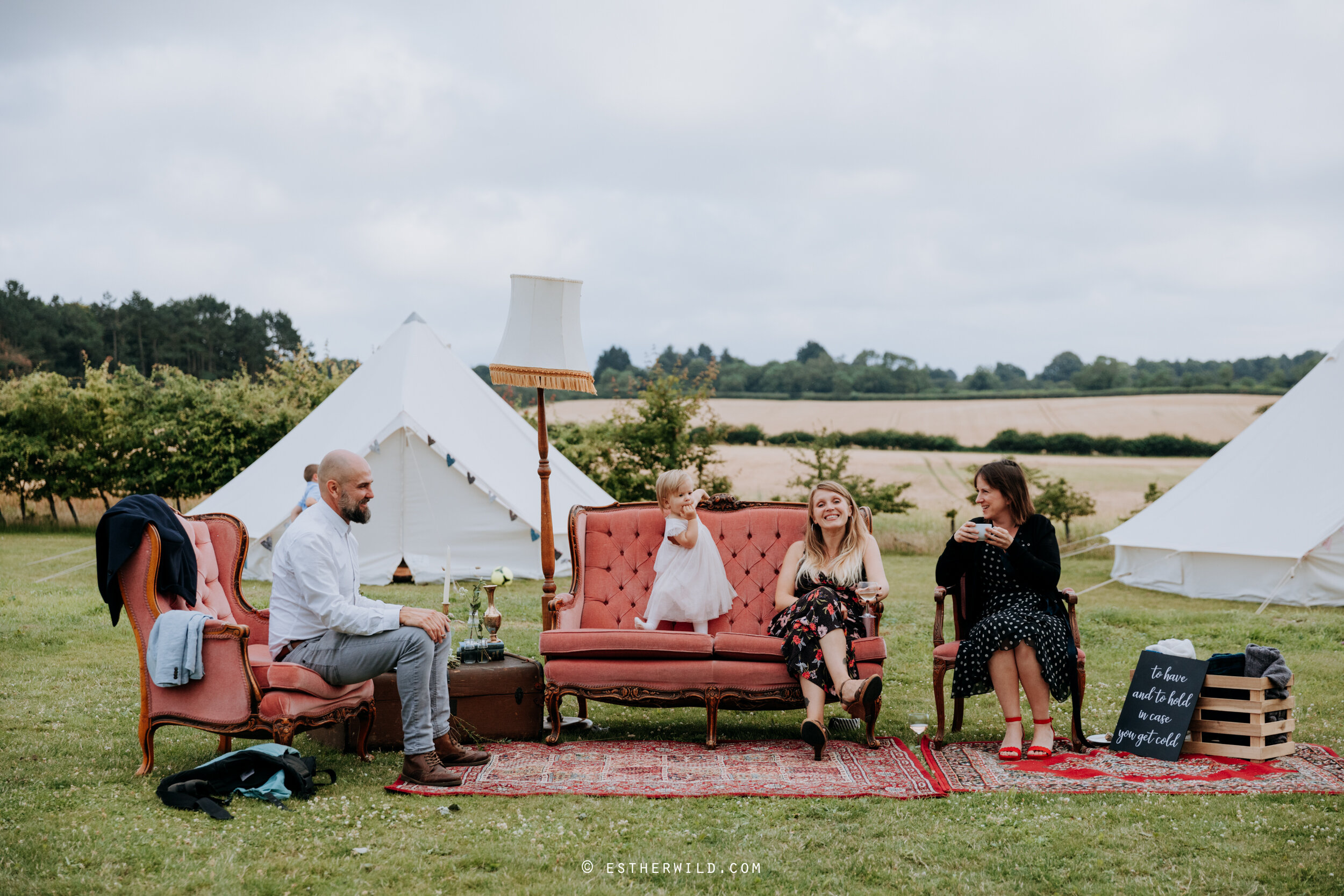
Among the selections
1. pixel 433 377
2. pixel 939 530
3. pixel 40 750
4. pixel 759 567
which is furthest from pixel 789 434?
pixel 40 750

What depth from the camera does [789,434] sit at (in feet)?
90.6

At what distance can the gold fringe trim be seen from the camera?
5.07 m

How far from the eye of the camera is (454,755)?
404 centimetres

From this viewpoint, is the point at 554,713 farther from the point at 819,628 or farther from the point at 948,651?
the point at 948,651

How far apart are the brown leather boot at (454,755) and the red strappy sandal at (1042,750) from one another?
91.6 inches

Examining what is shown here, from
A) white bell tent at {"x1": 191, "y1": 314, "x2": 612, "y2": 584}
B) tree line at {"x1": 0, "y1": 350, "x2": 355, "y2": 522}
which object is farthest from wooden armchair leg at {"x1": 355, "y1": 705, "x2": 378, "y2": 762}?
tree line at {"x1": 0, "y1": 350, "x2": 355, "y2": 522}

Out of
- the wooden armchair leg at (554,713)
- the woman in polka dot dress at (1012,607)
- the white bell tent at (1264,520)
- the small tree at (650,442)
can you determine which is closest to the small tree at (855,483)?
the small tree at (650,442)

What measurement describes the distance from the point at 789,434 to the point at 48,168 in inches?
730

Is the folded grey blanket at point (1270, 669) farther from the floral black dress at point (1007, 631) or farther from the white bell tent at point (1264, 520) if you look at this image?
the white bell tent at point (1264, 520)

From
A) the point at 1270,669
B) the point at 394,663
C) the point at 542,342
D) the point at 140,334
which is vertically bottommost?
the point at 1270,669

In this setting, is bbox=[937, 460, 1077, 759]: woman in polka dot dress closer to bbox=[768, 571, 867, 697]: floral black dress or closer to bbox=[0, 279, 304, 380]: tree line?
bbox=[768, 571, 867, 697]: floral black dress

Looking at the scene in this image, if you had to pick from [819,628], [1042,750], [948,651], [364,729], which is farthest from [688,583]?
[1042,750]

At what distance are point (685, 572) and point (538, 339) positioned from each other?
1.43 m

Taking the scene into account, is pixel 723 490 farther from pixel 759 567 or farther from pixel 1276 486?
pixel 759 567
